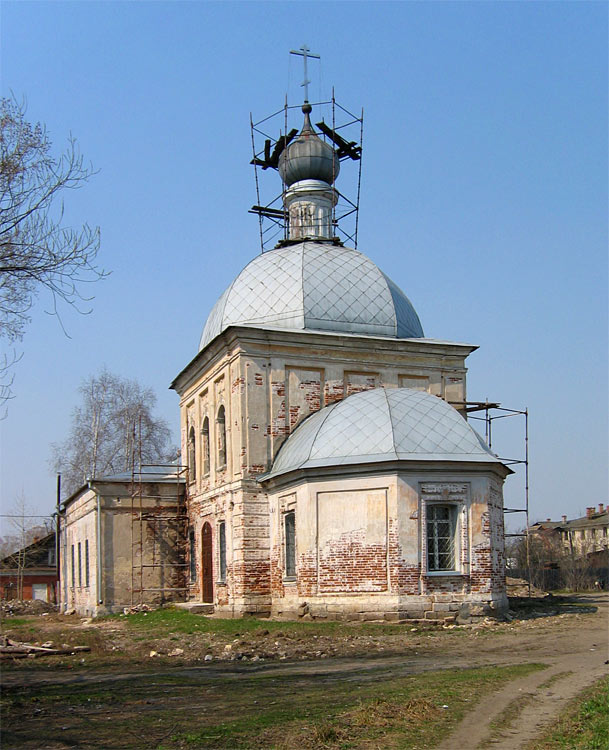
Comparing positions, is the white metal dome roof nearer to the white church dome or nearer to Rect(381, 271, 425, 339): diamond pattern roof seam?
Rect(381, 271, 425, 339): diamond pattern roof seam

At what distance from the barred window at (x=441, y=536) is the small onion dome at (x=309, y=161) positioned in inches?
500

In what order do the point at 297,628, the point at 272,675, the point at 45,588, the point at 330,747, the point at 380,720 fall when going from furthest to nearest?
the point at 45,588 → the point at 297,628 → the point at 272,675 → the point at 380,720 → the point at 330,747

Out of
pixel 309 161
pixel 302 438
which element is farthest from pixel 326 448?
pixel 309 161

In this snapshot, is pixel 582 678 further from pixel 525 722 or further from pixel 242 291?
pixel 242 291

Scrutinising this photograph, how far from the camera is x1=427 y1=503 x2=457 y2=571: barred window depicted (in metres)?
17.3

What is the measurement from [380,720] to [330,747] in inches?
37.0

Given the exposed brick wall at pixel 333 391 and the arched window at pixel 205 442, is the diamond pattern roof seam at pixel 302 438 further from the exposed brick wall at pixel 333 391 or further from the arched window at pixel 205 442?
the arched window at pixel 205 442

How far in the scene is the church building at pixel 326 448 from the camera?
1730cm

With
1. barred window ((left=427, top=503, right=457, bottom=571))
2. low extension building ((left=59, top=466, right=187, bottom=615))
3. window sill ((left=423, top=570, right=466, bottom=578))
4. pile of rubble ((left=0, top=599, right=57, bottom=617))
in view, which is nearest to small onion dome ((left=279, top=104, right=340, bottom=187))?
low extension building ((left=59, top=466, right=187, bottom=615))

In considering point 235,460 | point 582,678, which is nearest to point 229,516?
point 235,460

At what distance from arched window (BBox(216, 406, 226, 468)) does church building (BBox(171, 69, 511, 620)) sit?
0.27ft

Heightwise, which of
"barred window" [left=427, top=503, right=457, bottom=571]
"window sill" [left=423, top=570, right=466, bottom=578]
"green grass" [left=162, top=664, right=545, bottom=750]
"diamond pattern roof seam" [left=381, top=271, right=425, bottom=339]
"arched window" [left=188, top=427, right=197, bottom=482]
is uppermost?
"diamond pattern roof seam" [left=381, top=271, right=425, bottom=339]

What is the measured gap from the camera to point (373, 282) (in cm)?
2309

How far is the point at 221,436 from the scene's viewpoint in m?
22.4
